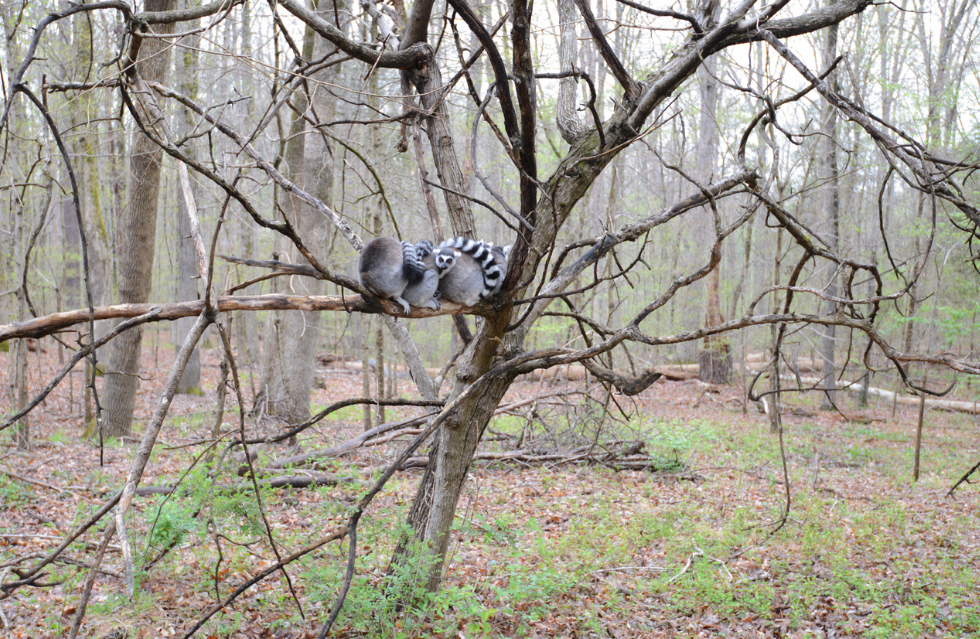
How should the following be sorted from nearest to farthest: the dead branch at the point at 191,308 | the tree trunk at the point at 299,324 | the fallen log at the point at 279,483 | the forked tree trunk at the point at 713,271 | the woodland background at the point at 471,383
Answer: the dead branch at the point at 191,308, the woodland background at the point at 471,383, the fallen log at the point at 279,483, the tree trunk at the point at 299,324, the forked tree trunk at the point at 713,271

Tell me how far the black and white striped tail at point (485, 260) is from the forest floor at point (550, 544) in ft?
5.56

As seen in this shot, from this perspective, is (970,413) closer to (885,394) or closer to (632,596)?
(885,394)

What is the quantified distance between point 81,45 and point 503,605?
10.1m

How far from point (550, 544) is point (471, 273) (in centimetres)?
362

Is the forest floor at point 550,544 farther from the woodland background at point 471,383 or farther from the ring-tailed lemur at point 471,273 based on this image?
the ring-tailed lemur at point 471,273

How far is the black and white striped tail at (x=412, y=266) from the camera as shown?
3580mm

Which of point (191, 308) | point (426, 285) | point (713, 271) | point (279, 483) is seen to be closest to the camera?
point (191, 308)

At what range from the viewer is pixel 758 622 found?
16.3 feet

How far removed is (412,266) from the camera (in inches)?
141

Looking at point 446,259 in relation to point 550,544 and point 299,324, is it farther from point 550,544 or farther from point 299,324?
point 299,324

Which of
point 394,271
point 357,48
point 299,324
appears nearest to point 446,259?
point 394,271

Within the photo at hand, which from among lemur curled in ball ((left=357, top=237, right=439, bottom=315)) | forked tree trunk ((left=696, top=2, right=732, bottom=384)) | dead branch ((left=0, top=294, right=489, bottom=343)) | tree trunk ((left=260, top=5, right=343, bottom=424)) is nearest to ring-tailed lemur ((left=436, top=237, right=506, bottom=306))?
lemur curled in ball ((left=357, top=237, right=439, bottom=315))

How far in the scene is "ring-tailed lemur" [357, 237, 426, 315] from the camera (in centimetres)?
348

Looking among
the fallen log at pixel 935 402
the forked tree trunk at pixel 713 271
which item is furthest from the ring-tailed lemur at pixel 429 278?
the fallen log at pixel 935 402
